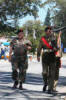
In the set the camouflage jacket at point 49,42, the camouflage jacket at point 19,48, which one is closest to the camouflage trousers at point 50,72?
the camouflage jacket at point 49,42

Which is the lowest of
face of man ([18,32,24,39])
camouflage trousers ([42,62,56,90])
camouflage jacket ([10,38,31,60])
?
camouflage trousers ([42,62,56,90])

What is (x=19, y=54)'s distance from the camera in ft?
32.4

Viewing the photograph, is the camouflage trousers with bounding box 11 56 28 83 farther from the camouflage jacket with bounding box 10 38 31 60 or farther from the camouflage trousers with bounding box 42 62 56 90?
the camouflage trousers with bounding box 42 62 56 90

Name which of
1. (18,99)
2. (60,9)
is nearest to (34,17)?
(60,9)

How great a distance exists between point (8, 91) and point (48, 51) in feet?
5.06

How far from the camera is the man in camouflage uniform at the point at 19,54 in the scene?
987cm

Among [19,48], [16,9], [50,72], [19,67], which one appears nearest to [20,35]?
[19,48]

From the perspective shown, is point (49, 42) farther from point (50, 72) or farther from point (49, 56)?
point (50, 72)

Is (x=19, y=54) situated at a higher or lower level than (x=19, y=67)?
higher

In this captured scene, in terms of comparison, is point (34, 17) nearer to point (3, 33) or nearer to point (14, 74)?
point (3, 33)

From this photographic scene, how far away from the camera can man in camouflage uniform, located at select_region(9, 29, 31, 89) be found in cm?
987

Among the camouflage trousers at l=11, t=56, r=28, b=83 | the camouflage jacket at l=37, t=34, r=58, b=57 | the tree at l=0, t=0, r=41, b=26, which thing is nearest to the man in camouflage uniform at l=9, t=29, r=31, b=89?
the camouflage trousers at l=11, t=56, r=28, b=83

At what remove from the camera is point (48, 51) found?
9.39 meters

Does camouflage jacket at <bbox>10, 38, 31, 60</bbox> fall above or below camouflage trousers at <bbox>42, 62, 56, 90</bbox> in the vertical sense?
above
